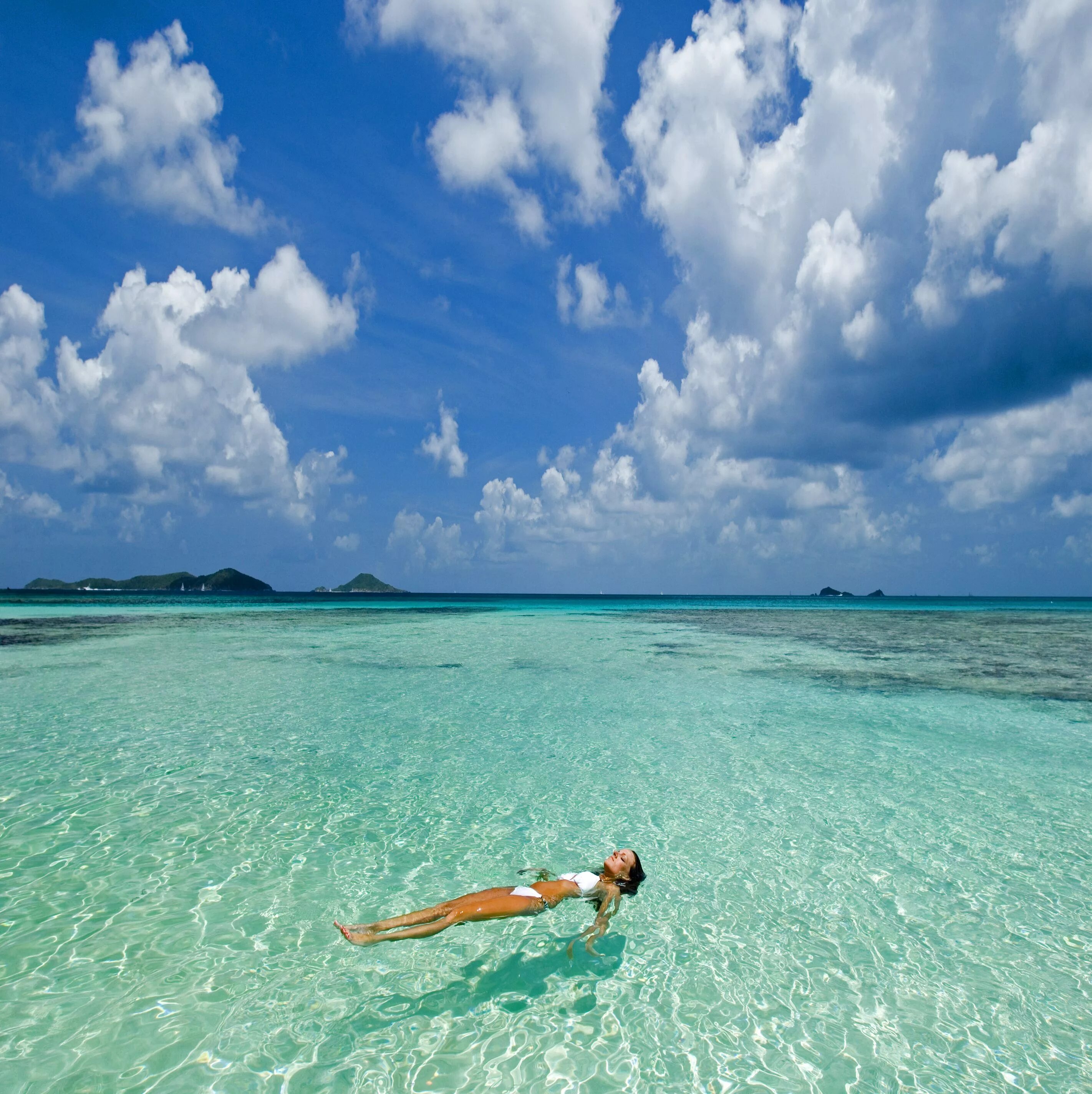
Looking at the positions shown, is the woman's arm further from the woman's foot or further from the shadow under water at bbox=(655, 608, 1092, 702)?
the shadow under water at bbox=(655, 608, 1092, 702)

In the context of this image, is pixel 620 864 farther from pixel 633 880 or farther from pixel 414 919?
pixel 414 919

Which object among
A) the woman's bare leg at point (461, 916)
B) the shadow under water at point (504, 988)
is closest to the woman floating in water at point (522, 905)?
the woman's bare leg at point (461, 916)

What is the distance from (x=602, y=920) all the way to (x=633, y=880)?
25.4 inches

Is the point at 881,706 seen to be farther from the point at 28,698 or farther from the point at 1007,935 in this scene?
the point at 28,698

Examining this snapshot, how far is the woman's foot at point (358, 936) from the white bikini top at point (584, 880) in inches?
71.9

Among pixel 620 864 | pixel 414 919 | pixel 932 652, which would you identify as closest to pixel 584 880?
pixel 620 864

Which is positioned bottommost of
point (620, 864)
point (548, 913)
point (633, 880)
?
point (548, 913)

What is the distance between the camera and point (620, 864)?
20.5 feet

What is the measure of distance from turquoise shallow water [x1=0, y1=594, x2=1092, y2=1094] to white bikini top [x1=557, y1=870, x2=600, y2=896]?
0.82ft

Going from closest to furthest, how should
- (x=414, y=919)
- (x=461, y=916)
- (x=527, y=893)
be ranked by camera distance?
(x=414, y=919) < (x=461, y=916) < (x=527, y=893)

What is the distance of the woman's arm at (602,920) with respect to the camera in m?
5.48

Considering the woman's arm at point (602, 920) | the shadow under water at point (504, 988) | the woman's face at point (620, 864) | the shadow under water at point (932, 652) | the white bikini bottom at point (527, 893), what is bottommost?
the shadow under water at point (504, 988)

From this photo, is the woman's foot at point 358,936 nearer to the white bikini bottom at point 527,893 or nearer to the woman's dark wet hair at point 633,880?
the white bikini bottom at point 527,893

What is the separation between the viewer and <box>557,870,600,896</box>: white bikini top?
6.13 m
